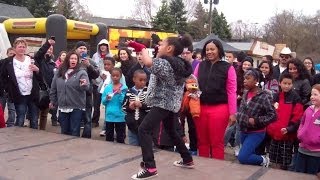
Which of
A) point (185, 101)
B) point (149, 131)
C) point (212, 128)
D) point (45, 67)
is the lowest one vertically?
point (212, 128)

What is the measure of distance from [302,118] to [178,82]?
5.55 feet

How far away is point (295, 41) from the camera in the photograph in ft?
206

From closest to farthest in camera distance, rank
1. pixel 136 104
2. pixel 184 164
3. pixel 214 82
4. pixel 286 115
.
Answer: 1. pixel 184 164
2. pixel 214 82
3. pixel 286 115
4. pixel 136 104

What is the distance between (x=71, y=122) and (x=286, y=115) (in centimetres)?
314

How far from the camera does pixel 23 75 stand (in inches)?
267

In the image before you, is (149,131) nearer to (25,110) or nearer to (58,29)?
(25,110)

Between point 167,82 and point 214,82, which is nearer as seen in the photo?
point 167,82

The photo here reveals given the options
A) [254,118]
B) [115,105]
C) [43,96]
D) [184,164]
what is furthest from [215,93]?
[43,96]

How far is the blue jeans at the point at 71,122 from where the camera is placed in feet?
21.0

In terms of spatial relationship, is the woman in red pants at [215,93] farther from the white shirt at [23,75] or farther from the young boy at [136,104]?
the white shirt at [23,75]

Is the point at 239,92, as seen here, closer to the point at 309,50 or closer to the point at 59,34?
the point at 59,34

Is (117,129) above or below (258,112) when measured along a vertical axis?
below

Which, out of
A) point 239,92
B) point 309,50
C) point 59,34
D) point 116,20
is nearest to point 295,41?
point 309,50

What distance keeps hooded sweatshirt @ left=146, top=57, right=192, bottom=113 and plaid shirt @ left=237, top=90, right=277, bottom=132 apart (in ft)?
3.86
